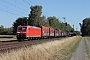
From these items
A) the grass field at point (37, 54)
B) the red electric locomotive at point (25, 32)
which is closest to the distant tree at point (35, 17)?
the red electric locomotive at point (25, 32)

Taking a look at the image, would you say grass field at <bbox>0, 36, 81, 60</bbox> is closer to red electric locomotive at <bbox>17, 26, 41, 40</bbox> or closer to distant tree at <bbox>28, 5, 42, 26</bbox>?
red electric locomotive at <bbox>17, 26, 41, 40</bbox>

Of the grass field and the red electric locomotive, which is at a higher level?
the red electric locomotive

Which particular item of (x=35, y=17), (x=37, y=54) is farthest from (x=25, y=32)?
(x=35, y=17)

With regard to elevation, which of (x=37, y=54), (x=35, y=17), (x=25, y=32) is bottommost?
(x=37, y=54)

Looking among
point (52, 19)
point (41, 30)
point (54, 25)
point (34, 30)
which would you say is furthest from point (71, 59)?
point (52, 19)

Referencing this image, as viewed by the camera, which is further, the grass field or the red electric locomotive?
the red electric locomotive

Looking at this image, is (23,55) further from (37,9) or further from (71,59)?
(37,9)

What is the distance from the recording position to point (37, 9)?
398ft

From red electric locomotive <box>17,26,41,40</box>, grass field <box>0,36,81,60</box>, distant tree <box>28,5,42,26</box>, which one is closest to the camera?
grass field <box>0,36,81,60</box>

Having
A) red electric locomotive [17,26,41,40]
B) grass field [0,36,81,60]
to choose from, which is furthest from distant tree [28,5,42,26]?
grass field [0,36,81,60]

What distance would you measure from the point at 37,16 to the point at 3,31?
43.9 metres

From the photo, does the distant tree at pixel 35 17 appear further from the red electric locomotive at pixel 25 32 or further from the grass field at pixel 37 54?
the grass field at pixel 37 54

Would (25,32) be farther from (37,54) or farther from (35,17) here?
(35,17)

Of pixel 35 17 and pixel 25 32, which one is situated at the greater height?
pixel 35 17
